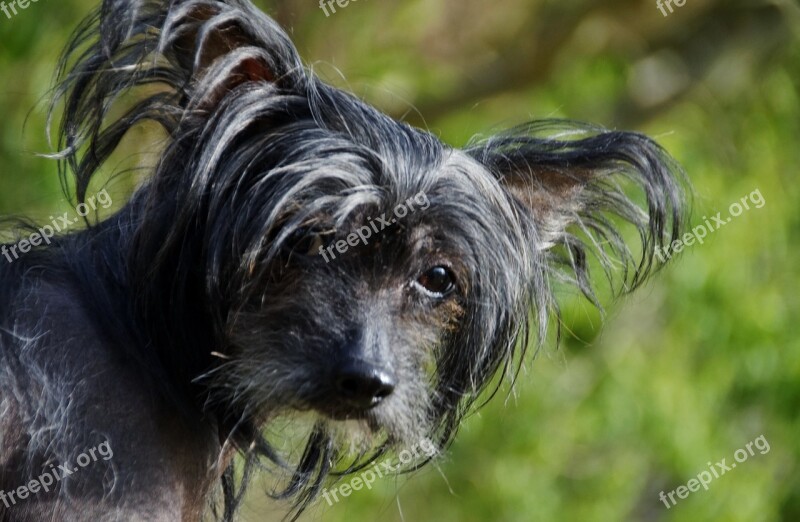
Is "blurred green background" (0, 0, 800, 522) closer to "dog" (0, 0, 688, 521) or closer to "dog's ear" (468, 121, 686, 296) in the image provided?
"dog's ear" (468, 121, 686, 296)

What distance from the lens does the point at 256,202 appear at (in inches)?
147

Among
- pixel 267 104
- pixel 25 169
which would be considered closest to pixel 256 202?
pixel 267 104

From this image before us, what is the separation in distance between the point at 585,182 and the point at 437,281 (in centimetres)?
67

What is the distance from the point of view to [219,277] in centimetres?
370

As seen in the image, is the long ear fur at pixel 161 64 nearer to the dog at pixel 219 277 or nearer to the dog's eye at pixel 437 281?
the dog at pixel 219 277

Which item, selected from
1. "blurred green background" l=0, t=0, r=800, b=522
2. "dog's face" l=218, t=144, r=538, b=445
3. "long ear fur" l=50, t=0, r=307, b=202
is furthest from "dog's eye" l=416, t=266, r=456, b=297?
"blurred green background" l=0, t=0, r=800, b=522

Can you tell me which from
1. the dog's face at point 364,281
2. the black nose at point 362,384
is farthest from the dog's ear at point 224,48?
the black nose at point 362,384

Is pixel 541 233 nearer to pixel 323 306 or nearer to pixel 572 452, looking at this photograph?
pixel 323 306

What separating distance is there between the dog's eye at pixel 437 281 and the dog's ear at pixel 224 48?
2.44 feet

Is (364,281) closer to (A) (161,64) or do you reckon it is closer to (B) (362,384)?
(B) (362,384)

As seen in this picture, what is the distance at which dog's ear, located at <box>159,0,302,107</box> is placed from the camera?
11.8 feet

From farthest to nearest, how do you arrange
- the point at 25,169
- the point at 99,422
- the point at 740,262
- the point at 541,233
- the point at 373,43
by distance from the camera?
the point at 740,262 < the point at 373,43 < the point at 25,169 < the point at 541,233 < the point at 99,422

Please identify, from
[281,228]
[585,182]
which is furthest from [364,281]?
[585,182]

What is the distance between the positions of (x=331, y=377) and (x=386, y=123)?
0.84 m
